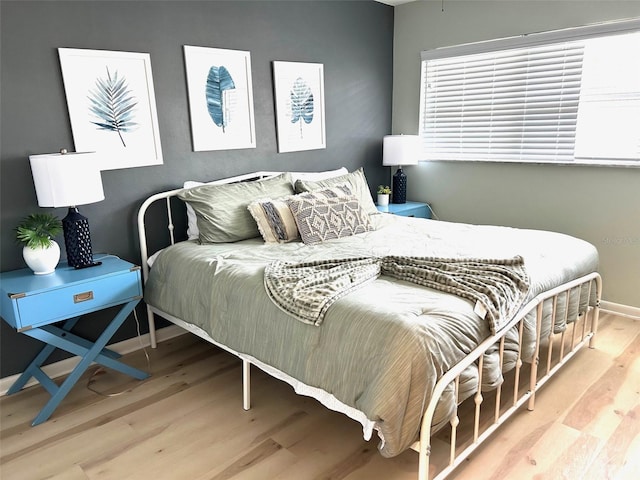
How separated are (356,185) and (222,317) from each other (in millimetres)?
1555

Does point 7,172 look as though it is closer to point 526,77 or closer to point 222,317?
point 222,317

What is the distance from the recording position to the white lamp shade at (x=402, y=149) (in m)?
4.04

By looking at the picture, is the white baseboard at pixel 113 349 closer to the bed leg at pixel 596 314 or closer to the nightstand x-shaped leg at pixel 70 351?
the nightstand x-shaped leg at pixel 70 351

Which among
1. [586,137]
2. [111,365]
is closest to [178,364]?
[111,365]

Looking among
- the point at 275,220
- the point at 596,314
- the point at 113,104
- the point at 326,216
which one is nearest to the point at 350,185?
the point at 326,216

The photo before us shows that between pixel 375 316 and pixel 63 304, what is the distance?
4.98ft

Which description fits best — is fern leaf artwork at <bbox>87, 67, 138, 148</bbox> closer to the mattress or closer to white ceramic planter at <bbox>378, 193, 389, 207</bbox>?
the mattress

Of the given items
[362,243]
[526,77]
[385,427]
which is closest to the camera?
[385,427]

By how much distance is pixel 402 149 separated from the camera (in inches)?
159

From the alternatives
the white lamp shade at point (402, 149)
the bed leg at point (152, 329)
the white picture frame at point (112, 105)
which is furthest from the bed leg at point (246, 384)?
the white lamp shade at point (402, 149)

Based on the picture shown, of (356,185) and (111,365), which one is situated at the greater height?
(356,185)

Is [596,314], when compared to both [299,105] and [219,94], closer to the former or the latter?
[299,105]

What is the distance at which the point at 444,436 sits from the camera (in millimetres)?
2084

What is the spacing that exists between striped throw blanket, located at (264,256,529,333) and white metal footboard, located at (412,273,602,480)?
111 mm
